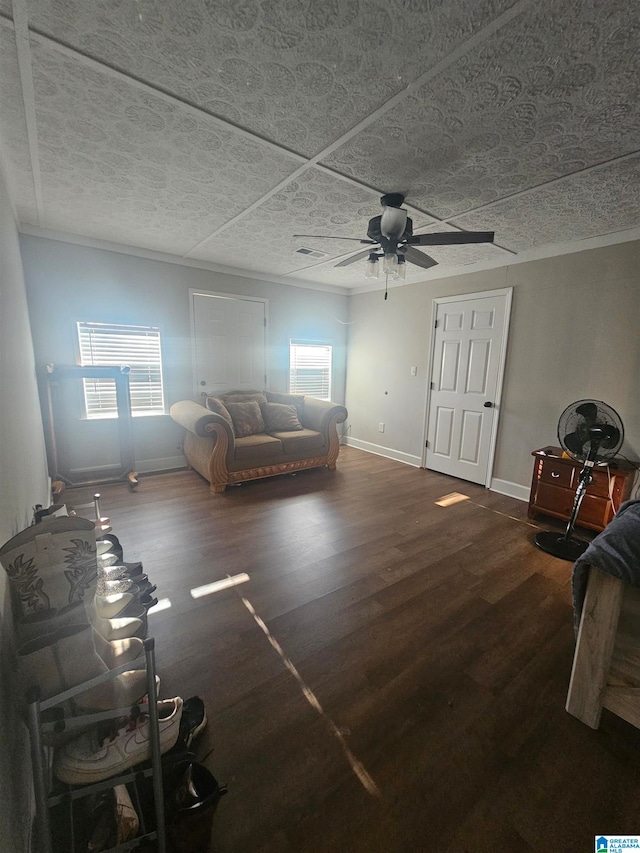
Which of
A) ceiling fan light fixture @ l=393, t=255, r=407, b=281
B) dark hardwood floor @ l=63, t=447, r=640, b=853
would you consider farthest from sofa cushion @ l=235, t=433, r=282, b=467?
ceiling fan light fixture @ l=393, t=255, r=407, b=281

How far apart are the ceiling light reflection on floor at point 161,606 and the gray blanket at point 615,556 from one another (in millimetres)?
1978

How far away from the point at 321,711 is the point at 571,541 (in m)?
2.37

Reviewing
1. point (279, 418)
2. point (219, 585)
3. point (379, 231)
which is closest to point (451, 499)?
point (279, 418)

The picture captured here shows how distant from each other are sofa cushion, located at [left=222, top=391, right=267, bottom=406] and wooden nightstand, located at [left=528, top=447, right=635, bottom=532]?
315 centimetres

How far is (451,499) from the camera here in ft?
Answer: 11.7

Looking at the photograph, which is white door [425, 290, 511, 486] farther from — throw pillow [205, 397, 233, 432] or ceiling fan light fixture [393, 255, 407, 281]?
throw pillow [205, 397, 233, 432]

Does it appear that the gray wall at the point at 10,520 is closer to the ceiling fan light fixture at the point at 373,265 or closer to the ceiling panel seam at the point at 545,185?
the ceiling fan light fixture at the point at 373,265

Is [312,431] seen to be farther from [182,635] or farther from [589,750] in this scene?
[589,750]

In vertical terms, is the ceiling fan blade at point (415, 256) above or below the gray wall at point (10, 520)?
above

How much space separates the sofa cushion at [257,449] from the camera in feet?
12.3

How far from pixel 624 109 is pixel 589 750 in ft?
8.33

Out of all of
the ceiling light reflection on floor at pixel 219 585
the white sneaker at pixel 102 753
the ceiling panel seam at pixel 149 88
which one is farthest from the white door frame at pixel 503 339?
the white sneaker at pixel 102 753

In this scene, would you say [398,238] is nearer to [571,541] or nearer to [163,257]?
[571,541]

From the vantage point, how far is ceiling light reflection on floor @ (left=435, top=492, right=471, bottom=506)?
11.3 feet
